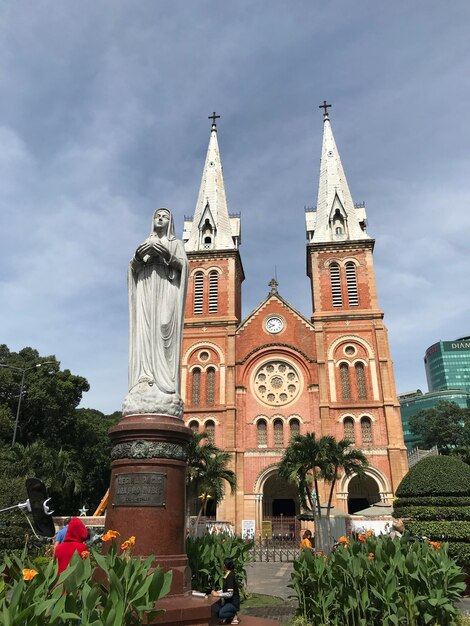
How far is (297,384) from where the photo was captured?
31297 mm

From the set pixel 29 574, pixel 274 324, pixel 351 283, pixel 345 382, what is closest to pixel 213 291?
pixel 274 324

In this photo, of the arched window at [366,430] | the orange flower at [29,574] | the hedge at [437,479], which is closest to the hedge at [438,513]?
the hedge at [437,479]

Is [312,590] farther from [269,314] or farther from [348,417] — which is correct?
[269,314]

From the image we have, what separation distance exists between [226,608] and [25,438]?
31.0m

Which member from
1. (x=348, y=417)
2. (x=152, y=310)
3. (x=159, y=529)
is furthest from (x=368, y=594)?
(x=348, y=417)

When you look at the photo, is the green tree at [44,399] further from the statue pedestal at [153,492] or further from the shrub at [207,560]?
the statue pedestal at [153,492]

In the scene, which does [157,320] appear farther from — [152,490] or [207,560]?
[207,560]

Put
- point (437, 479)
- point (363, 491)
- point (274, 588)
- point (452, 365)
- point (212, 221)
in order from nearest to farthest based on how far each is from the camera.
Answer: point (437, 479), point (274, 588), point (363, 491), point (212, 221), point (452, 365)

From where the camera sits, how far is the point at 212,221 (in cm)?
3759

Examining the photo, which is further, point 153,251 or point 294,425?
point 294,425

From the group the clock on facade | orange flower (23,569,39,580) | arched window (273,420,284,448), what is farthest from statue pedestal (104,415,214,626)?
the clock on facade

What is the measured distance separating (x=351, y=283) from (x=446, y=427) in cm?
4019

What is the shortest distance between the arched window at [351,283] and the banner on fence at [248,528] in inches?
594

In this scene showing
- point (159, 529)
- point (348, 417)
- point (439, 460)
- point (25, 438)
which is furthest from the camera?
point (25, 438)
